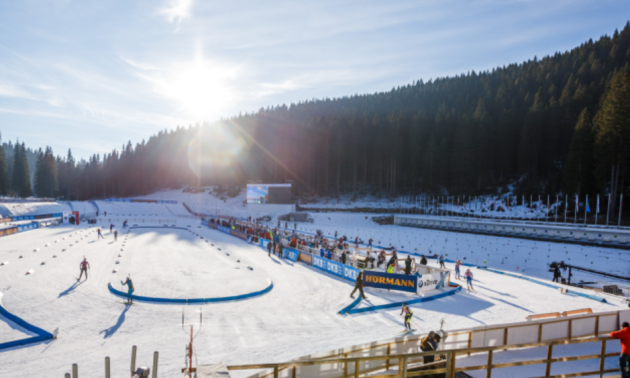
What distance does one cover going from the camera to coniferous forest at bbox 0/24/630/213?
47.1m

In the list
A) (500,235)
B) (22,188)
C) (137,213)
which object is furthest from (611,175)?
(22,188)

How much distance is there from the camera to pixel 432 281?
1855cm

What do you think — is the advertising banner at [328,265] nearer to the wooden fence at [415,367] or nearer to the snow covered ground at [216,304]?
the snow covered ground at [216,304]

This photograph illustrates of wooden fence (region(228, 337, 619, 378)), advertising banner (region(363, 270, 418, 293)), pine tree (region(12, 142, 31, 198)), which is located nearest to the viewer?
wooden fence (region(228, 337, 619, 378))

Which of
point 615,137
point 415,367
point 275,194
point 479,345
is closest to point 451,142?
point 615,137

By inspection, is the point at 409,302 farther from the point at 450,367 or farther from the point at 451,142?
the point at 451,142

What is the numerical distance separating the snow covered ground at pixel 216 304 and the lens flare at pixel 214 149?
2781 inches

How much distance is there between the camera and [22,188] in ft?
292

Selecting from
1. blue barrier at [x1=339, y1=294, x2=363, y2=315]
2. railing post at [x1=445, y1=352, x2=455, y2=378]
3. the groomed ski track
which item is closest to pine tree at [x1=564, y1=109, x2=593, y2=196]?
the groomed ski track

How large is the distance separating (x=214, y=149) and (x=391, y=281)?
101056 millimetres

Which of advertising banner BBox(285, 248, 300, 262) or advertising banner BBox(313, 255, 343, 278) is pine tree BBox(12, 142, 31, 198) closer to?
advertising banner BBox(285, 248, 300, 262)

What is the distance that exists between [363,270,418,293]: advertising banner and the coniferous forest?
129ft

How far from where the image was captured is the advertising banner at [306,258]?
25994 millimetres

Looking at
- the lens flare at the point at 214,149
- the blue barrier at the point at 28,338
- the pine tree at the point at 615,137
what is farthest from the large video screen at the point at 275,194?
the blue barrier at the point at 28,338
